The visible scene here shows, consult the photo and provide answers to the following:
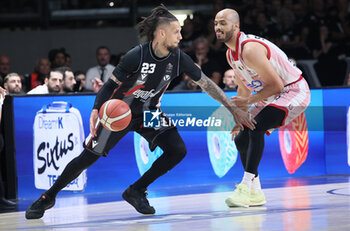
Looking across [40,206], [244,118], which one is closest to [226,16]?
[244,118]

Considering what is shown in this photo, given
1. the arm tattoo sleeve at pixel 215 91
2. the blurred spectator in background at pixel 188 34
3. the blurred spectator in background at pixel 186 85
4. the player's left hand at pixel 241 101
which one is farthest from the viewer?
the blurred spectator in background at pixel 188 34

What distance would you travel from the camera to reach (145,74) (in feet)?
20.1

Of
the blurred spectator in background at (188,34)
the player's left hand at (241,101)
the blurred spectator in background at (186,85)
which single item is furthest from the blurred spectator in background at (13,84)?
the blurred spectator in background at (188,34)

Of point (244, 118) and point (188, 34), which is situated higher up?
point (188, 34)

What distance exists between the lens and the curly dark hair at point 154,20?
6223 mm

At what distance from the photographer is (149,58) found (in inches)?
241

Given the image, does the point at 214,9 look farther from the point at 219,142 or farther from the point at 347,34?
the point at 219,142

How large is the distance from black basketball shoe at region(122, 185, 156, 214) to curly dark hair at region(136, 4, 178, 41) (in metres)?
1.50

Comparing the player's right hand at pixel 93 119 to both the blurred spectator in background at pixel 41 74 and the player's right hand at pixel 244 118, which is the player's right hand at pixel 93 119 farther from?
the blurred spectator in background at pixel 41 74

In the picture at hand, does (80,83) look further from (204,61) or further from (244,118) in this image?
(244,118)

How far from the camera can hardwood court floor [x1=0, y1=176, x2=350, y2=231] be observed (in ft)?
18.2

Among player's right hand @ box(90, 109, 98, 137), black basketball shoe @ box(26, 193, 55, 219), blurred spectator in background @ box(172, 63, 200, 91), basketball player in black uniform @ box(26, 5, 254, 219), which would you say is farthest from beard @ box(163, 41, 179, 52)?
blurred spectator in background @ box(172, 63, 200, 91)

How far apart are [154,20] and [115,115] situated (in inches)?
39.6

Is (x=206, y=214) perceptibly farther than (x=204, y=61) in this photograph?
No
